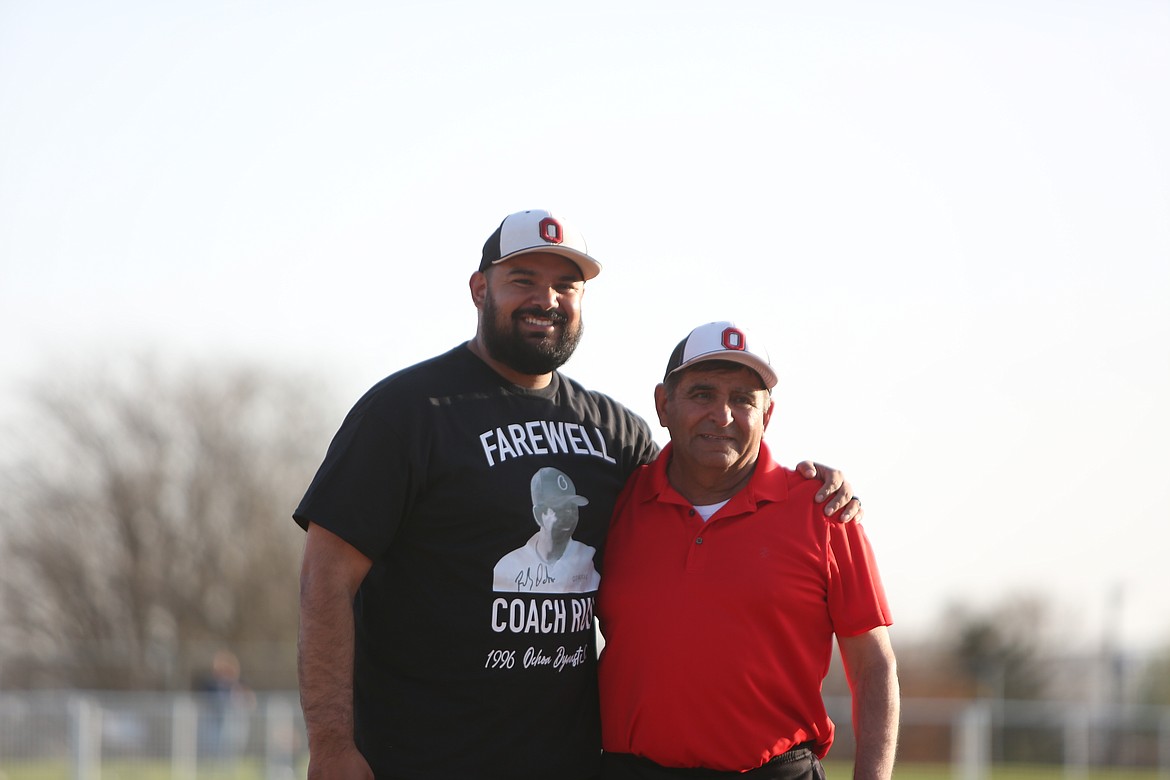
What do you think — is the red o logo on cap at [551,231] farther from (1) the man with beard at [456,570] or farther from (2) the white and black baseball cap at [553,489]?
(2) the white and black baseball cap at [553,489]

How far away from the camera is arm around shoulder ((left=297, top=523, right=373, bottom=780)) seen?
420 centimetres

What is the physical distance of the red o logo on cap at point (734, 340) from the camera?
458 cm

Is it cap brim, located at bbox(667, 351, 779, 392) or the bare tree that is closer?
cap brim, located at bbox(667, 351, 779, 392)

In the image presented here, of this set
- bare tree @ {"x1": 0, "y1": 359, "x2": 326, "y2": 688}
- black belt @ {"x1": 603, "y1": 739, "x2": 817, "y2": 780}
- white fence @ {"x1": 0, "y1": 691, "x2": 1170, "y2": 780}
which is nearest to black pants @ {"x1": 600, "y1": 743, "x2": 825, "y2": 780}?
black belt @ {"x1": 603, "y1": 739, "x2": 817, "y2": 780}

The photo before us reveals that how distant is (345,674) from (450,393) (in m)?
0.93

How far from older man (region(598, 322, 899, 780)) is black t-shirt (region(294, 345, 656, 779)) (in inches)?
8.3

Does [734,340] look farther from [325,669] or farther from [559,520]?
[325,669]

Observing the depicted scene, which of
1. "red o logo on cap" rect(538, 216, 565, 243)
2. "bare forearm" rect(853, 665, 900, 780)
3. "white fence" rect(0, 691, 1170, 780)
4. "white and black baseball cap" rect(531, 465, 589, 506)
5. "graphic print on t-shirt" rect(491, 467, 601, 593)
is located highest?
"red o logo on cap" rect(538, 216, 565, 243)

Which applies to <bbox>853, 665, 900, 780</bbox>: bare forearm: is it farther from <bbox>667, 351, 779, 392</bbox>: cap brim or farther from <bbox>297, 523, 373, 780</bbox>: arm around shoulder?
<bbox>297, 523, 373, 780</bbox>: arm around shoulder

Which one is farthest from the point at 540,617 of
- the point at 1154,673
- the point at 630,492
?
the point at 1154,673

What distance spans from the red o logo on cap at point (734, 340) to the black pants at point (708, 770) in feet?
4.18

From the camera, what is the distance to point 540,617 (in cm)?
449

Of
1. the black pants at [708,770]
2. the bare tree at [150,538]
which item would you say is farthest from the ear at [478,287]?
the bare tree at [150,538]

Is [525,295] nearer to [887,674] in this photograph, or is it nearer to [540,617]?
[540,617]
